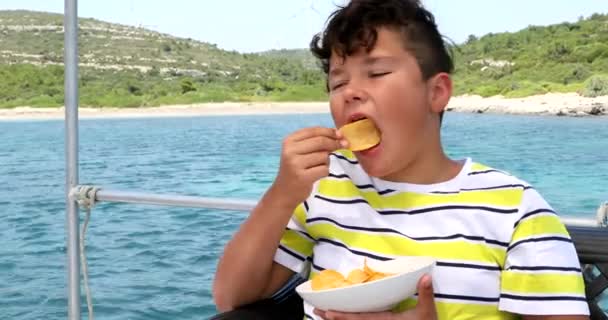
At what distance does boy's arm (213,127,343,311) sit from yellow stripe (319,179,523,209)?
0.08m

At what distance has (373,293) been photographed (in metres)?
0.85

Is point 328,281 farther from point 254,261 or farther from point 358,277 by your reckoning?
point 254,261

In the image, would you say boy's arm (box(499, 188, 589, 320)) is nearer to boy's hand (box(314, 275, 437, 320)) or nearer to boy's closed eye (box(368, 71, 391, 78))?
boy's hand (box(314, 275, 437, 320))

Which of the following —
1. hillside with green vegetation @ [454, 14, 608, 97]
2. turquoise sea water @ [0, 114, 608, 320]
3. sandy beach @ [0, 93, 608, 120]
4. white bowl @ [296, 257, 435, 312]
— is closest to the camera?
white bowl @ [296, 257, 435, 312]

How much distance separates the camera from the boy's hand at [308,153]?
904 mm

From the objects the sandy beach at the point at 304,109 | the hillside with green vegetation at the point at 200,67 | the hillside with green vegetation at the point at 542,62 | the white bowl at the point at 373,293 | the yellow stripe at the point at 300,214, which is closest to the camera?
the white bowl at the point at 373,293

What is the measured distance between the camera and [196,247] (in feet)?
25.0

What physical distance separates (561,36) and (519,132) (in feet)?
46.3

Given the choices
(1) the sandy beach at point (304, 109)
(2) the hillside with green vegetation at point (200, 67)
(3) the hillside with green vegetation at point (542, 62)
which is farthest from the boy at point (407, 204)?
(2) the hillside with green vegetation at point (200, 67)

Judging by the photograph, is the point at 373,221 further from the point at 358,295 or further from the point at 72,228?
the point at 72,228

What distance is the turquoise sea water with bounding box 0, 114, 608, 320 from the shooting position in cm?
612

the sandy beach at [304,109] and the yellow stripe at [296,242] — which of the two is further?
the sandy beach at [304,109]

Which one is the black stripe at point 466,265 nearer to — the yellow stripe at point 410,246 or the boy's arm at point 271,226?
the yellow stripe at point 410,246

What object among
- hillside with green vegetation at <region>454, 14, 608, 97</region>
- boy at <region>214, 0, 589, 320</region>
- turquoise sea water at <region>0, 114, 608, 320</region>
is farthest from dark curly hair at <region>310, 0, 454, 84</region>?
hillside with green vegetation at <region>454, 14, 608, 97</region>
